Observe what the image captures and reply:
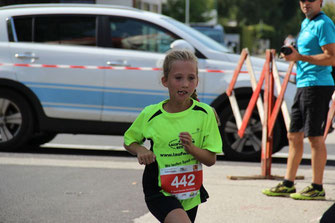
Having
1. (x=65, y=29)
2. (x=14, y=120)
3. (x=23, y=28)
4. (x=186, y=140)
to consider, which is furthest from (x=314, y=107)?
A: (x=23, y=28)

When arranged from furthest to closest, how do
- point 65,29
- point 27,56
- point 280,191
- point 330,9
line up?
point 65,29 < point 27,56 < point 330,9 < point 280,191

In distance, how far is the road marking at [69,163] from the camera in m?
8.31

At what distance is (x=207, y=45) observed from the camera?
9234 mm

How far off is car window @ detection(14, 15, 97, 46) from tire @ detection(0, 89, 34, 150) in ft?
2.57

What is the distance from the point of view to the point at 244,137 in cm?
886

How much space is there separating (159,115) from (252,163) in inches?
206

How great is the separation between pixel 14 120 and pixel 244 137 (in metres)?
2.90

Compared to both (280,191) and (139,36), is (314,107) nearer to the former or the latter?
(280,191)

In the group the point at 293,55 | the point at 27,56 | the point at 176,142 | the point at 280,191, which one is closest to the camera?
the point at 176,142

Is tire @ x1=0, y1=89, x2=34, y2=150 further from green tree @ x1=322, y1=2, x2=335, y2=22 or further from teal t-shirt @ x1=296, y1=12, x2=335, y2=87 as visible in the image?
teal t-shirt @ x1=296, y1=12, x2=335, y2=87

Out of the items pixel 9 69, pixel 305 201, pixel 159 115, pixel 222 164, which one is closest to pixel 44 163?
pixel 9 69

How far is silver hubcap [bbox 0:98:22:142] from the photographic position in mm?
9273

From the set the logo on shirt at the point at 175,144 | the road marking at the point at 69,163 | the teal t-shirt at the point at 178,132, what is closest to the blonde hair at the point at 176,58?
the teal t-shirt at the point at 178,132

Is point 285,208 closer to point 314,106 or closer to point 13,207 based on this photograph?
point 314,106
